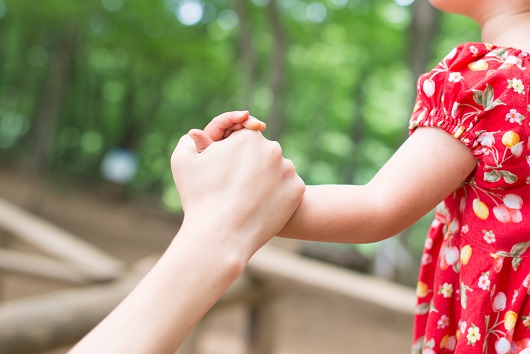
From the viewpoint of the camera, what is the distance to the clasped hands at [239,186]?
2.07 ft

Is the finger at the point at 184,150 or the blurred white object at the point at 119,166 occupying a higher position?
the finger at the point at 184,150

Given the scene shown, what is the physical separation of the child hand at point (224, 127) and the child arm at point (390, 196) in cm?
9

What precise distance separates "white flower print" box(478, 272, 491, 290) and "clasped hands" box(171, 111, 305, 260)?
0.25 meters

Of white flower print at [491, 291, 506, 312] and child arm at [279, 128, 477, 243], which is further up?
child arm at [279, 128, 477, 243]

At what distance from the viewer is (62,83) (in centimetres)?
1239

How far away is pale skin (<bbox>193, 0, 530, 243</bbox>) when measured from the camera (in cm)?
68

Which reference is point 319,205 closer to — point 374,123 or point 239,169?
point 239,169

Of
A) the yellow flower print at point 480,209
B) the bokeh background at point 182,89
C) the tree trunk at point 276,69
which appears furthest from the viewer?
the bokeh background at point 182,89

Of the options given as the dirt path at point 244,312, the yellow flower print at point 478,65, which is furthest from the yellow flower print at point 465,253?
the dirt path at point 244,312

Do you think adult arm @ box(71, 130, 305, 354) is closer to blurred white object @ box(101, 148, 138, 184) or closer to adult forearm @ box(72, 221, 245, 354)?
adult forearm @ box(72, 221, 245, 354)

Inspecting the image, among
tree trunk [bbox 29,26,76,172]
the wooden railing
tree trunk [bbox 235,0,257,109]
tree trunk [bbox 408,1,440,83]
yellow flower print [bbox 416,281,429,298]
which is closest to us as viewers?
yellow flower print [bbox 416,281,429,298]

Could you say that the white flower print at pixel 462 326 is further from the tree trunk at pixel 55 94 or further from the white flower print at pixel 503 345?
the tree trunk at pixel 55 94

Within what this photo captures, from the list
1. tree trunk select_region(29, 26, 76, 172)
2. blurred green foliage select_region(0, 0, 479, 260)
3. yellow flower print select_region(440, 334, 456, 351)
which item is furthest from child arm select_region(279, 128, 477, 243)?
tree trunk select_region(29, 26, 76, 172)

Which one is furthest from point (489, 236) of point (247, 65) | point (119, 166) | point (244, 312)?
point (119, 166)
